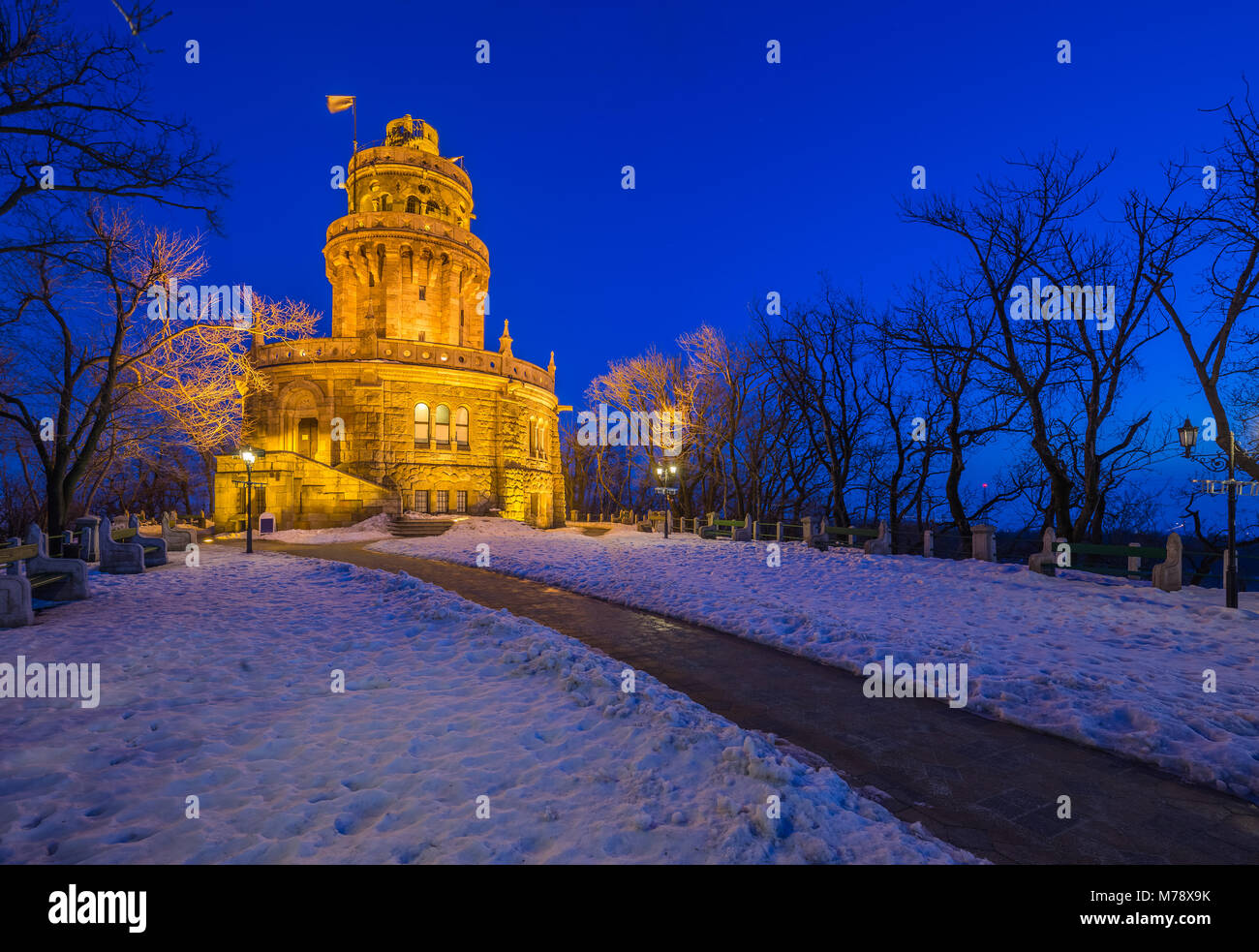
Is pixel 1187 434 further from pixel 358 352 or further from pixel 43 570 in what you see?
pixel 358 352

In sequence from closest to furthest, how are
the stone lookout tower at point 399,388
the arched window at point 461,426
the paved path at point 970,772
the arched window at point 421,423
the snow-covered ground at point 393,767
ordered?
the snow-covered ground at point 393,767 < the paved path at point 970,772 < the stone lookout tower at point 399,388 < the arched window at point 421,423 < the arched window at point 461,426

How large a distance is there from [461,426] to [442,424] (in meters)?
Result: 1.12

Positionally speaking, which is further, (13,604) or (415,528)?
(415,528)

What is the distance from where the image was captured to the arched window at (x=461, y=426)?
3222 cm

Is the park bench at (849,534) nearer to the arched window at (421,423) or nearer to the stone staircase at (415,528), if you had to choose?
the stone staircase at (415,528)

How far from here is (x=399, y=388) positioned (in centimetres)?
3061

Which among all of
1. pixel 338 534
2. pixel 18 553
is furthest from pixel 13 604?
pixel 338 534

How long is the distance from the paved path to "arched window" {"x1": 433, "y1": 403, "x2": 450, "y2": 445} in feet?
89.0

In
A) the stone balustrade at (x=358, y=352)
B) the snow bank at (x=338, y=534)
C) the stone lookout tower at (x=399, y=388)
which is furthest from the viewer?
the stone balustrade at (x=358, y=352)

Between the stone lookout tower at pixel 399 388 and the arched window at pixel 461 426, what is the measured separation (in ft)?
0.19

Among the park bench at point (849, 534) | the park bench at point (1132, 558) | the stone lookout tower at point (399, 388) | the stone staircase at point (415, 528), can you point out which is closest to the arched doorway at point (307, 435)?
the stone lookout tower at point (399, 388)

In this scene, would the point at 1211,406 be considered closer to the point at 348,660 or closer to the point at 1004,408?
the point at 1004,408

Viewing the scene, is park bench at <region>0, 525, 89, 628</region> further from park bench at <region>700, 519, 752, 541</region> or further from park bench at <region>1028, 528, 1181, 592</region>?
park bench at <region>700, 519, 752, 541</region>
